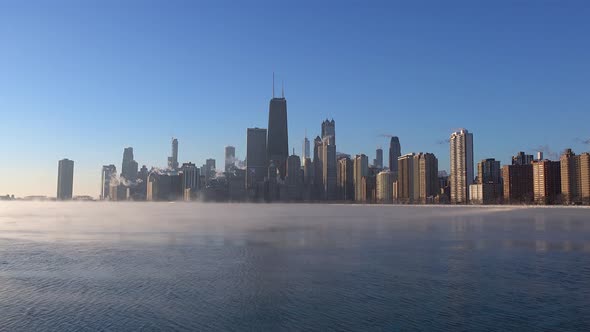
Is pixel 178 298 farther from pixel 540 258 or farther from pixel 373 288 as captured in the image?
pixel 540 258

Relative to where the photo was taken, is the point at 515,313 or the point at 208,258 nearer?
the point at 515,313

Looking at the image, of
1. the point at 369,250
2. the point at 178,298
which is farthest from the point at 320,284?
the point at 369,250

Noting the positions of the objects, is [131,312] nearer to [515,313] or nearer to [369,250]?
[515,313]

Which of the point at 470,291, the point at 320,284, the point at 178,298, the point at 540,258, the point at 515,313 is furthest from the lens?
the point at 540,258

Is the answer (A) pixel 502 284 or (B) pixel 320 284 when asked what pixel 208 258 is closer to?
(B) pixel 320 284

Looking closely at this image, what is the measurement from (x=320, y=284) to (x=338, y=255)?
1597cm

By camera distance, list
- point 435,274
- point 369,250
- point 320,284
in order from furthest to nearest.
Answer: point 369,250 → point 435,274 → point 320,284

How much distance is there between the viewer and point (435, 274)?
3628cm

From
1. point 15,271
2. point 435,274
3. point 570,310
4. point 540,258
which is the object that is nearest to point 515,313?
point 570,310

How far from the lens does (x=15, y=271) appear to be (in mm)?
37750

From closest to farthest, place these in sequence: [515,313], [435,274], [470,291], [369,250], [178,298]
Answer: [515,313] → [178,298] → [470,291] → [435,274] → [369,250]

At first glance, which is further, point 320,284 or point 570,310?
point 320,284

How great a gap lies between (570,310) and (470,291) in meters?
6.09

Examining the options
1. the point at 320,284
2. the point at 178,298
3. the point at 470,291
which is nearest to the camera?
the point at 178,298
